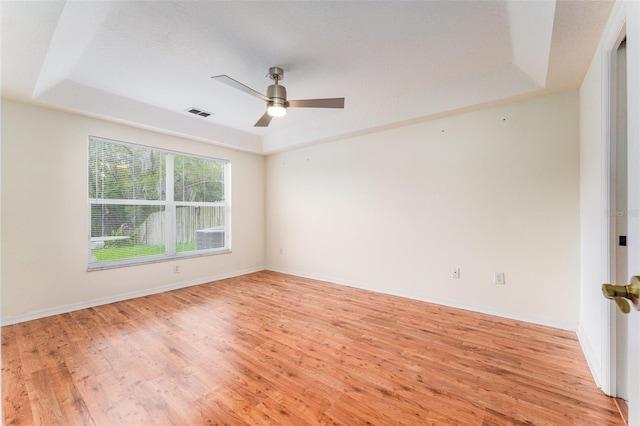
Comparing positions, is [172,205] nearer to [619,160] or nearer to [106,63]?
[106,63]

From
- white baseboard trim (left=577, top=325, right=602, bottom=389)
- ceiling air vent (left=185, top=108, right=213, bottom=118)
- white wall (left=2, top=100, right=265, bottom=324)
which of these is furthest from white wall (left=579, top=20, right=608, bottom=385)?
white wall (left=2, top=100, right=265, bottom=324)

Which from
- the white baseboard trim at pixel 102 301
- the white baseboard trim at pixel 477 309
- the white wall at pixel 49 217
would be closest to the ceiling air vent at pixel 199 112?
the white wall at pixel 49 217

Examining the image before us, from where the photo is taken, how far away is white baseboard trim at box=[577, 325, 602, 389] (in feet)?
6.08

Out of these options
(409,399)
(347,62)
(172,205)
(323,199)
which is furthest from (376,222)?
(172,205)

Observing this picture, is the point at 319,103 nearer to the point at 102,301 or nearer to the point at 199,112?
the point at 199,112

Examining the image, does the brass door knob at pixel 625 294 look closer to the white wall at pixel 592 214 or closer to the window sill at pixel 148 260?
the white wall at pixel 592 214

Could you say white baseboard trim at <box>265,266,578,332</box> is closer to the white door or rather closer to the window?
the window

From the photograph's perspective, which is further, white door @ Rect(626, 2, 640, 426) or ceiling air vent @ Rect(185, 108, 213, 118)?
ceiling air vent @ Rect(185, 108, 213, 118)

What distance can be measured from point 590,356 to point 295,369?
2268mm

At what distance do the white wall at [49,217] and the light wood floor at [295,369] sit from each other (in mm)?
303

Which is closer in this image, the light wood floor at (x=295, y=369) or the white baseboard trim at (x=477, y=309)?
the light wood floor at (x=295, y=369)

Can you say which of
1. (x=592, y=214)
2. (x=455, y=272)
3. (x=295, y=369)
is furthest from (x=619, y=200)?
(x=295, y=369)

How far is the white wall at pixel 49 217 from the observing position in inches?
114

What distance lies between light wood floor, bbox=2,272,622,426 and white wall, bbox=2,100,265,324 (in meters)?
0.30
